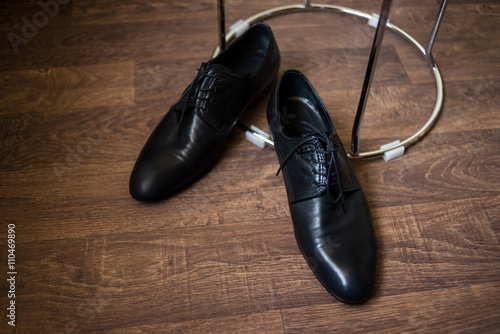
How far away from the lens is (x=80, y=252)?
0.82m

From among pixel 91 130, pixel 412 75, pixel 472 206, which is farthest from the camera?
pixel 412 75

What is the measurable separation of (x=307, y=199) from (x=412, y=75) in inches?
20.7

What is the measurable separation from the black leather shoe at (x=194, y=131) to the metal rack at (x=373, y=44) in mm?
103

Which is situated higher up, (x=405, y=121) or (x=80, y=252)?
(x=405, y=121)

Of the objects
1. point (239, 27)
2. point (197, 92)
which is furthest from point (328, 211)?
point (239, 27)

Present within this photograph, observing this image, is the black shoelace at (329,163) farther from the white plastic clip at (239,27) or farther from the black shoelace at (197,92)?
the white plastic clip at (239,27)

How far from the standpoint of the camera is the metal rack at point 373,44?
0.78 metres

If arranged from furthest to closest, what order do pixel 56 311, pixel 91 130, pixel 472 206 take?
pixel 91 130 → pixel 472 206 → pixel 56 311

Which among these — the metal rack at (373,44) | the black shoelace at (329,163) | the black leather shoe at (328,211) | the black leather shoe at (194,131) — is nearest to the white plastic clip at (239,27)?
the metal rack at (373,44)

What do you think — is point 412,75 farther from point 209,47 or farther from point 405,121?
point 209,47

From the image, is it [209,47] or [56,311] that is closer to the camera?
[56,311]

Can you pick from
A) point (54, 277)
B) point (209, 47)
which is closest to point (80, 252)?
point (54, 277)

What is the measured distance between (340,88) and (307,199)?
1.32ft

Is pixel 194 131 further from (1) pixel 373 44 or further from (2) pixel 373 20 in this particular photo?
(2) pixel 373 20
